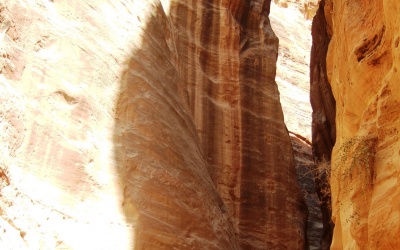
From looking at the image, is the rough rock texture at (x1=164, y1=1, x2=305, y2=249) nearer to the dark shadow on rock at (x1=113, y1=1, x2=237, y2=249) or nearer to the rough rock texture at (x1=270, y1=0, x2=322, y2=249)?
the dark shadow on rock at (x1=113, y1=1, x2=237, y2=249)

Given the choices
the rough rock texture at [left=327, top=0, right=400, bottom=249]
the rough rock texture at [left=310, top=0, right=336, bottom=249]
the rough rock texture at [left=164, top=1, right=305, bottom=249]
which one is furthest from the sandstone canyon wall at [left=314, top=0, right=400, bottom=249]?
the rough rock texture at [left=310, top=0, right=336, bottom=249]

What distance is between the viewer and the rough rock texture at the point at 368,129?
26.9 ft

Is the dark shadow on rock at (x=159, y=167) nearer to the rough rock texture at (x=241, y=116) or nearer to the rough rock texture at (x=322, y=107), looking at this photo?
the rough rock texture at (x=241, y=116)

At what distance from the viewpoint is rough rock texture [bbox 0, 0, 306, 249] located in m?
8.63

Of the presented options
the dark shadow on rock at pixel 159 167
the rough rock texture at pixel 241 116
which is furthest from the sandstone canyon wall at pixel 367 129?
the rough rock texture at pixel 241 116

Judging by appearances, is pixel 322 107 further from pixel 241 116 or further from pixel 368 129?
pixel 368 129

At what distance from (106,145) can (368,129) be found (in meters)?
3.74

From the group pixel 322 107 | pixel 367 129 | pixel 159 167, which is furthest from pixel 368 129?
pixel 322 107

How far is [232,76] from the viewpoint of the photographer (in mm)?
16141

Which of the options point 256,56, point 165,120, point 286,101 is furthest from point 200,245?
point 286,101

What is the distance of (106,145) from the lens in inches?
385

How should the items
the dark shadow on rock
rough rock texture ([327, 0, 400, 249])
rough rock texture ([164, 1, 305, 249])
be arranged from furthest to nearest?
1. rough rock texture ([164, 1, 305, 249])
2. the dark shadow on rock
3. rough rock texture ([327, 0, 400, 249])

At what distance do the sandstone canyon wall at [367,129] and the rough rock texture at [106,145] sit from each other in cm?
224

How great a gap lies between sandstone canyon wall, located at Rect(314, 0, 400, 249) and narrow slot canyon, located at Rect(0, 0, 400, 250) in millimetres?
24
